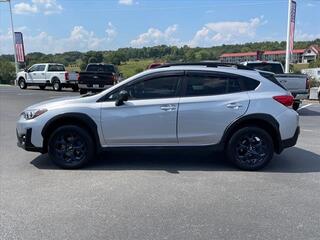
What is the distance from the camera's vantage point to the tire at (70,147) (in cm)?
669

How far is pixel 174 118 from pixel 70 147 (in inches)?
69.1

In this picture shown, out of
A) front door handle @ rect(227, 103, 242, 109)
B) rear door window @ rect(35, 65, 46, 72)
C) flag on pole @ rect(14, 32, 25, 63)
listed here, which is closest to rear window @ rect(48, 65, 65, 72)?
rear door window @ rect(35, 65, 46, 72)

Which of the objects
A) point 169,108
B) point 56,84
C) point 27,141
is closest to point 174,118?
point 169,108

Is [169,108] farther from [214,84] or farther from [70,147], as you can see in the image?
[70,147]

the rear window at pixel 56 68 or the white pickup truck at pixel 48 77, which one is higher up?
the rear window at pixel 56 68

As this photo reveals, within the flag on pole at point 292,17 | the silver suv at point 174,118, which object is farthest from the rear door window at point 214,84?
the flag on pole at point 292,17

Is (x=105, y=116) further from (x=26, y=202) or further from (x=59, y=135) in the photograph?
(x=26, y=202)

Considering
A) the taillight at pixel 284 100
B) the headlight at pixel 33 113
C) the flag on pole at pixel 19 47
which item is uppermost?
the flag on pole at pixel 19 47

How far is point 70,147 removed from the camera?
22.3ft

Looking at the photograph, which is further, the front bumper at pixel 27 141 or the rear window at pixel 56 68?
the rear window at pixel 56 68

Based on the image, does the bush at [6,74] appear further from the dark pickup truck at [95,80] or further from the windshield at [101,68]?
the dark pickup truck at [95,80]

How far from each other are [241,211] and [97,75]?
1944 centimetres

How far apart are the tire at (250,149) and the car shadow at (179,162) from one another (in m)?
0.17

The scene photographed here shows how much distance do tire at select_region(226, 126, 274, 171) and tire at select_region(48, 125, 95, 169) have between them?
7.44 ft
